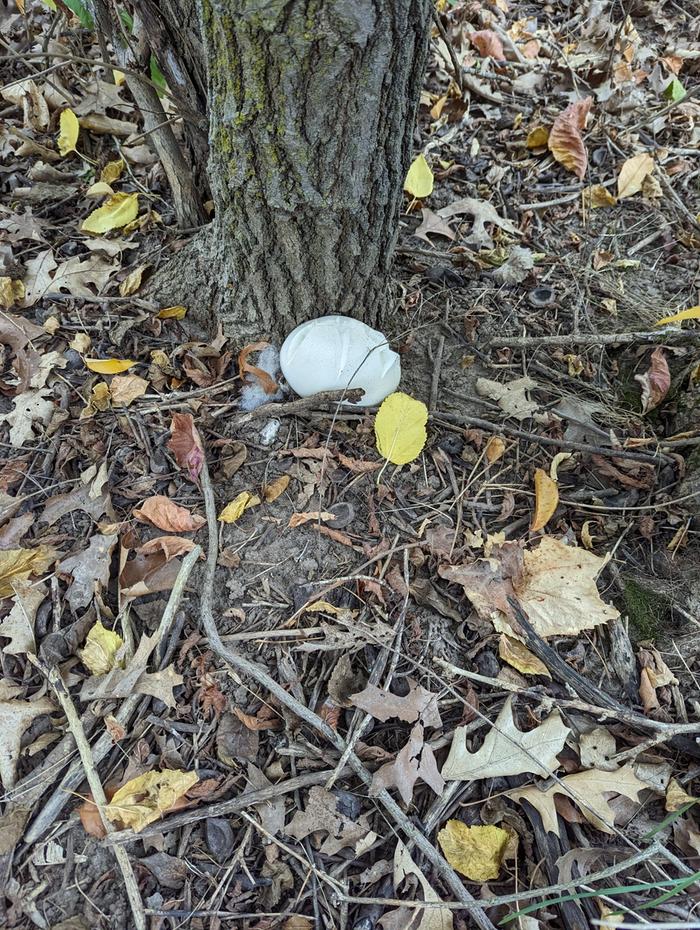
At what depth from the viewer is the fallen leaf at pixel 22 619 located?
1662mm

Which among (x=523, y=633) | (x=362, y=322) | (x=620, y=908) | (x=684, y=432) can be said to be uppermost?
(x=362, y=322)

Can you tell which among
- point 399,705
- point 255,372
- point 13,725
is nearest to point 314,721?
point 399,705

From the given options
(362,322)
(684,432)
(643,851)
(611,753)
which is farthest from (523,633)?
(362,322)

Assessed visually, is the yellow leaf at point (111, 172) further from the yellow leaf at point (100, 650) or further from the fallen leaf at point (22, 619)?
the yellow leaf at point (100, 650)

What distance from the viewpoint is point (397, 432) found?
1918 millimetres

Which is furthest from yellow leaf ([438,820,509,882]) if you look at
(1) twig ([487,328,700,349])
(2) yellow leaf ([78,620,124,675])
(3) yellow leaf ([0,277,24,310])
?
(3) yellow leaf ([0,277,24,310])

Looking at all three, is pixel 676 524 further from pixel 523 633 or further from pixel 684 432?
pixel 523 633

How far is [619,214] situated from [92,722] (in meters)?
2.80

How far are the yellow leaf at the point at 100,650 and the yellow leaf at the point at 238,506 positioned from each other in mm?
458

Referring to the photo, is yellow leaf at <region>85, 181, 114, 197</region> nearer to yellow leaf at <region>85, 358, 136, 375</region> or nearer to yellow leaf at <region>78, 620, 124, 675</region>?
yellow leaf at <region>85, 358, 136, 375</region>

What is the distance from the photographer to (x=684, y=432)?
79.4 inches

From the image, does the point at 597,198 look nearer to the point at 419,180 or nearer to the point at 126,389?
the point at 419,180

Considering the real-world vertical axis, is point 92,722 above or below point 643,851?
above

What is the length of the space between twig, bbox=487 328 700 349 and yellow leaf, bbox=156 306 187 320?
1.16 metres
